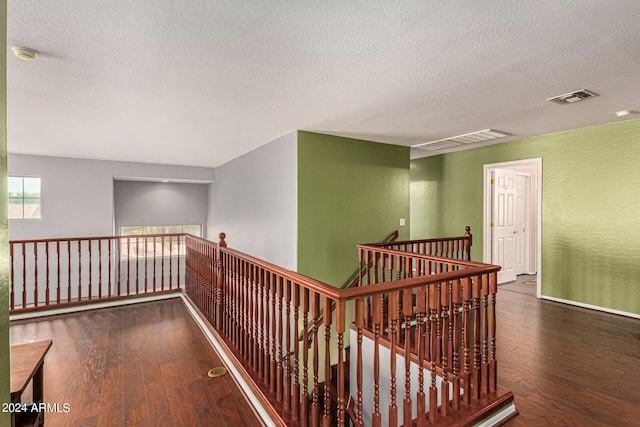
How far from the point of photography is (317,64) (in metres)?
2.19

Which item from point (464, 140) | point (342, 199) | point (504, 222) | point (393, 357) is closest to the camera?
point (393, 357)

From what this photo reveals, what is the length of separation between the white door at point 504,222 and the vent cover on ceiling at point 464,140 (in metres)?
0.89

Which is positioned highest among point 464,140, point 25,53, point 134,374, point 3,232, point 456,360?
point 464,140

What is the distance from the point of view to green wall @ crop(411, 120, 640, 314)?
3.72 meters

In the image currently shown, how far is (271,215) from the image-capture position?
466 cm

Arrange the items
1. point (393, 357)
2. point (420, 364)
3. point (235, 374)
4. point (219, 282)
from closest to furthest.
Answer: point (393, 357)
point (420, 364)
point (235, 374)
point (219, 282)

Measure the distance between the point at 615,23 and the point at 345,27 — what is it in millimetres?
1523

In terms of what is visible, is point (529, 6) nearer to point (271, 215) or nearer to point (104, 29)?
Result: point (104, 29)

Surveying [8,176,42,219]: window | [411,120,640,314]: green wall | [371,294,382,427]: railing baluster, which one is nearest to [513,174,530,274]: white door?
[411,120,640,314]: green wall

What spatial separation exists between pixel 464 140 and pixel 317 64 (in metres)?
3.29

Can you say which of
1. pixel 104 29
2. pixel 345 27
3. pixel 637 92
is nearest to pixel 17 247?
pixel 104 29

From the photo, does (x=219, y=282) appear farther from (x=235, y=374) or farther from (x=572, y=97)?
(x=572, y=97)

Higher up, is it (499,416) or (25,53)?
(25,53)

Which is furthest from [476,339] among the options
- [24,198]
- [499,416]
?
[24,198]
